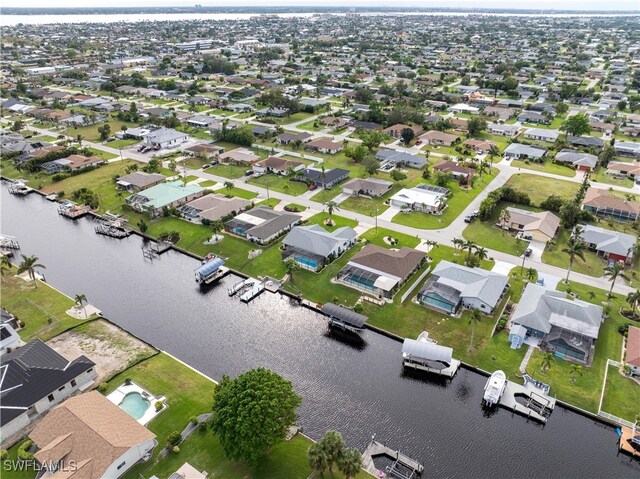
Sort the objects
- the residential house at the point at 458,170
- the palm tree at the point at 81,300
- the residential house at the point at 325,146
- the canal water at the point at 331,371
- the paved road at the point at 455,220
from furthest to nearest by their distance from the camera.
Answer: the residential house at the point at 325,146
the residential house at the point at 458,170
the paved road at the point at 455,220
the palm tree at the point at 81,300
the canal water at the point at 331,371

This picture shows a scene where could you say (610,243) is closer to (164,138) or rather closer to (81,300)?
(81,300)

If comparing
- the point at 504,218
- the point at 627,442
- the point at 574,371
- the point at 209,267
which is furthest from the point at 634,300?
the point at 209,267

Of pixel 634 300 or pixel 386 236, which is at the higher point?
pixel 634 300

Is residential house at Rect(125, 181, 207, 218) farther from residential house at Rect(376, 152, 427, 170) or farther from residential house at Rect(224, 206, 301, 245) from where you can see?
residential house at Rect(376, 152, 427, 170)

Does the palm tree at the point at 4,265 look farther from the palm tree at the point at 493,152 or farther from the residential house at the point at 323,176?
the palm tree at the point at 493,152

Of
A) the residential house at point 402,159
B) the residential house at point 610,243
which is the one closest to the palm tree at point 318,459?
the residential house at point 610,243

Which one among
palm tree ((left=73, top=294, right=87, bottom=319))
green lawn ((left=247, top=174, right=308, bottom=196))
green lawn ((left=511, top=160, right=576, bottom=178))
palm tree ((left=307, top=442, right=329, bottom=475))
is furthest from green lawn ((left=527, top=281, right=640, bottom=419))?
green lawn ((left=247, top=174, right=308, bottom=196))

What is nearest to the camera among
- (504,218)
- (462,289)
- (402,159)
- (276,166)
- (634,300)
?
(634,300)
